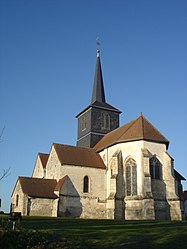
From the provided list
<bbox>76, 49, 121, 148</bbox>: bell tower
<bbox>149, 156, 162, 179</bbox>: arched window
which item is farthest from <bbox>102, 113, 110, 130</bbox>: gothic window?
<bbox>149, 156, 162, 179</bbox>: arched window

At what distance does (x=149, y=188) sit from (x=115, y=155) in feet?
15.4

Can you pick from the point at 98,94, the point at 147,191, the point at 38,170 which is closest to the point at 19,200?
the point at 38,170

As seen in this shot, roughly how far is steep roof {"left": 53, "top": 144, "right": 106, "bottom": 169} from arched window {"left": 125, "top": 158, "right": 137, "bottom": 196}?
3.60m

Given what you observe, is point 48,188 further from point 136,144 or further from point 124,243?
point 124,243

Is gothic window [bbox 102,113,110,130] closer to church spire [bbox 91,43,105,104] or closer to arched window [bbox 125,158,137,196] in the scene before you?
church spire [bbox 91,43,105,104]

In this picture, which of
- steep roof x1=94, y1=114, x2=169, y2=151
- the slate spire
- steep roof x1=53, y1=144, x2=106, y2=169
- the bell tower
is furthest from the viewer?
the slate spire

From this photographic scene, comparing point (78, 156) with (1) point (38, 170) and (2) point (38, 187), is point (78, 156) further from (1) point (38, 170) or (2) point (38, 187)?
(1) point (38, 170)

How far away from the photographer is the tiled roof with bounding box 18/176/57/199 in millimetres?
27750

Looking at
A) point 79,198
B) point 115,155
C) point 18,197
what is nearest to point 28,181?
point 18,197

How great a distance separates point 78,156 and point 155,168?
8100 millimetres

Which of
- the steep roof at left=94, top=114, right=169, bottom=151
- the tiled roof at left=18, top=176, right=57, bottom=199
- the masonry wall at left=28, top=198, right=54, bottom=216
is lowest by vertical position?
the masonry wall at left=28, top=198, right=54, bottom=216

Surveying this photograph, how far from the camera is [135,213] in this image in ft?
88.6

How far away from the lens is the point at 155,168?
28750mm

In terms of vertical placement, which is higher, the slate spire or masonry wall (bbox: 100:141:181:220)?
the slate spire
